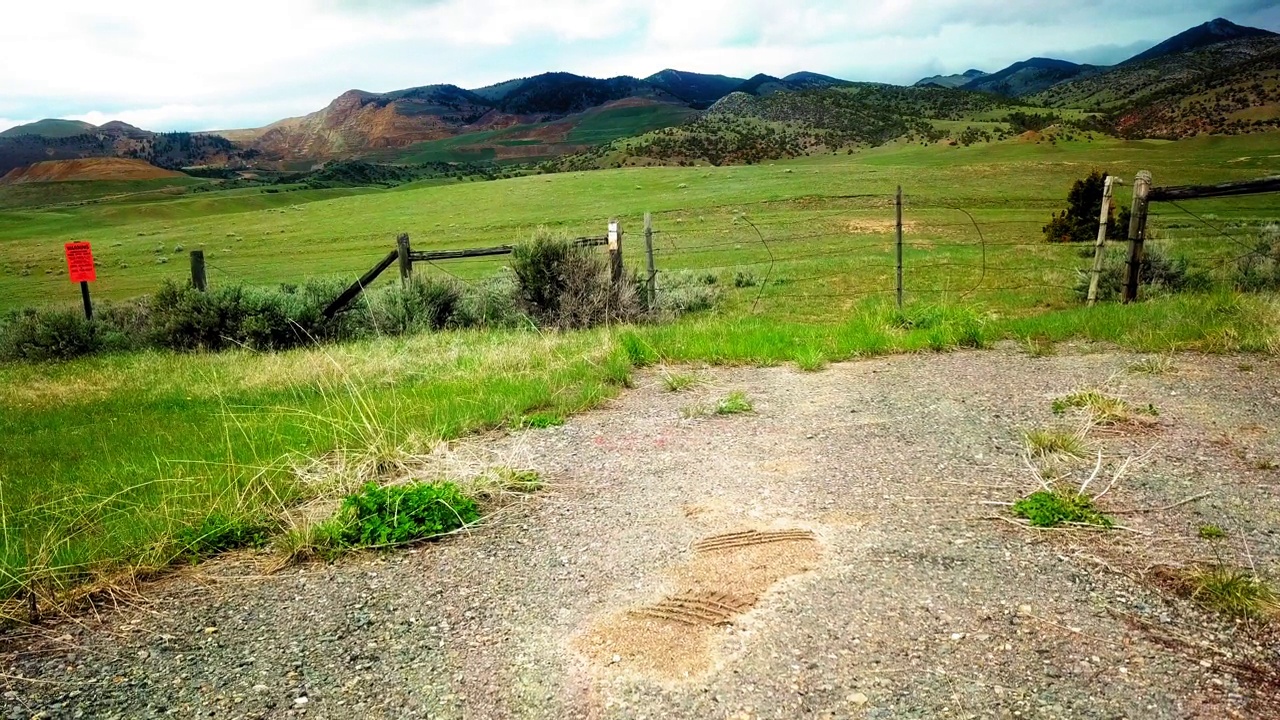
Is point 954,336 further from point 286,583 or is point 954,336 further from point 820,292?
point 286,583

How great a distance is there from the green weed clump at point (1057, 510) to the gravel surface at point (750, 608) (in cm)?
12

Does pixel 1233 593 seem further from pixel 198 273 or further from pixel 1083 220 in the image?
pixel 1083 220

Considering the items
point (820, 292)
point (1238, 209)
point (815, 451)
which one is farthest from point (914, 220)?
point (815, 451)

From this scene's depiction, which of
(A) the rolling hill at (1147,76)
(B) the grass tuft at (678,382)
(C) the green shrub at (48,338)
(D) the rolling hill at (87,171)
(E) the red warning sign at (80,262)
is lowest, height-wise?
(C) the green shrub at (48,338)

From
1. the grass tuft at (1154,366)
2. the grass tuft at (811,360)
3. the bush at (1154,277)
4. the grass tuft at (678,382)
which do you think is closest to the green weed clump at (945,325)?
the grass tuft at (811,360)

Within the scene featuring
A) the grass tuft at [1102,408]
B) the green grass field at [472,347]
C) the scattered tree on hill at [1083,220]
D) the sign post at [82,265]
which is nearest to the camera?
the green grass field at [472,347]

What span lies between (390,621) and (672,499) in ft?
6.66

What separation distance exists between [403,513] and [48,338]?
13456 mm

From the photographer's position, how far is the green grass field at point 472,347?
548 centimetres

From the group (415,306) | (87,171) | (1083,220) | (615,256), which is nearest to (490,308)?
(415,306)

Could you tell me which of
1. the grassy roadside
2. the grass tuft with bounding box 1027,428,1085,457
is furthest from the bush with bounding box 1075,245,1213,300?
the grass tuft with bounding box 1027,428,1085,457

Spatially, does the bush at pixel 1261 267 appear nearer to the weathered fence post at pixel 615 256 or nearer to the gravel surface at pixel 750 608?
the gravel surface at pixel 750 608

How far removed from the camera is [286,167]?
156 metres

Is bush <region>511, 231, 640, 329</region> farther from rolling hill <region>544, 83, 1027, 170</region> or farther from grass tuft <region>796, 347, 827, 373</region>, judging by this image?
rolling hill <region>544, 83, 1027, 170</region>
